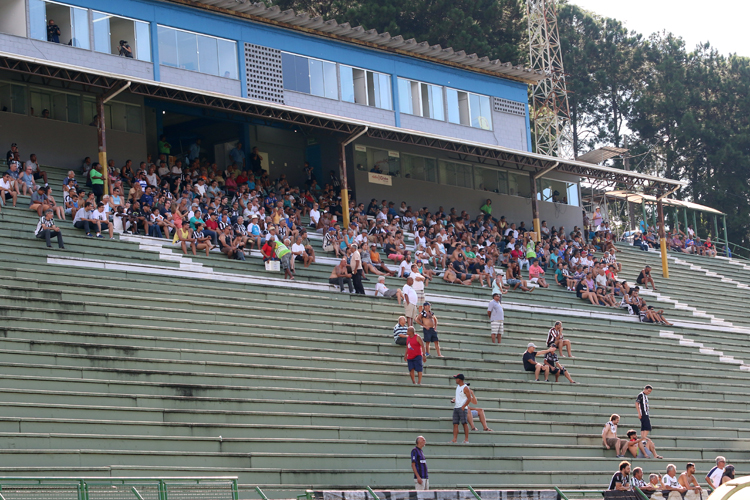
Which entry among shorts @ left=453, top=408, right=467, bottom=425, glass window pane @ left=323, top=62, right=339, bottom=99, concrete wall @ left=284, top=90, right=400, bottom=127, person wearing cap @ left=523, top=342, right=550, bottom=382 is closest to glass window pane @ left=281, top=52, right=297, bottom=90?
concrete wall @ left=284, top=90, right=400, bottom=127

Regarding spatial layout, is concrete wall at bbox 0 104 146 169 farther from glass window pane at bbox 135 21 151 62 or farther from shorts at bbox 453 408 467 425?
shorts at bbox 453 408 467 425

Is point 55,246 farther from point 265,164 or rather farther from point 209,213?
point 265,164

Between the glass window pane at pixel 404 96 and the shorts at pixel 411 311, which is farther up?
the glass window pane at pixel 404 96

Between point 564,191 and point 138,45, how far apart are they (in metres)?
17.5

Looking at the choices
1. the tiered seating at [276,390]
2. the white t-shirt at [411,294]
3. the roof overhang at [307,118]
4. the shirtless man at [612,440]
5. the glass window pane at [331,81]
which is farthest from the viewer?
the glass window pane at [331,81]

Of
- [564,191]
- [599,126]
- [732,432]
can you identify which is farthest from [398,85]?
[599,126]

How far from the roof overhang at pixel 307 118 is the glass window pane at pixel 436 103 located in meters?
1.45

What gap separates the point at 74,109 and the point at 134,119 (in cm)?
181

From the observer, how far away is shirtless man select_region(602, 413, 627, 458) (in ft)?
61.3

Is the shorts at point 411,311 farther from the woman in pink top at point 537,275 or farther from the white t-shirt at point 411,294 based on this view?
the woman in pink top at point 537,275

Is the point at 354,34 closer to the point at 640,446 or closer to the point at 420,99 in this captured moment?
the point at 420,99

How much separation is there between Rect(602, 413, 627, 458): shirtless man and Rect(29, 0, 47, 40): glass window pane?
1579 cm

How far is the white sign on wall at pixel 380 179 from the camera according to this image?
31203 millimetres

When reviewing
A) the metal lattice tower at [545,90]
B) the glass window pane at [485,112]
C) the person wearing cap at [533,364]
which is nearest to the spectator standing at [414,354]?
the person wearing cap at [533,364]
